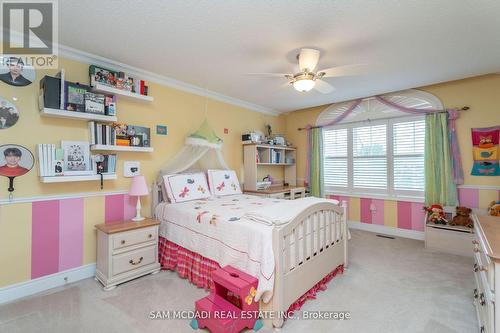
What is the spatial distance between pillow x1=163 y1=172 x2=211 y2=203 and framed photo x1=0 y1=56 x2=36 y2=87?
1.69 m

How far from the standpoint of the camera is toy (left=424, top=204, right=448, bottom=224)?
11.5 feet

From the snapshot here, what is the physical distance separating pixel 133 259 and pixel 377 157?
4311 millimetres

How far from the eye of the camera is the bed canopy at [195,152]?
3443mm

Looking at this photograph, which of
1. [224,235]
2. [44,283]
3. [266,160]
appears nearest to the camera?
[224,235]

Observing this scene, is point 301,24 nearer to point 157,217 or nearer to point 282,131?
point 157,217

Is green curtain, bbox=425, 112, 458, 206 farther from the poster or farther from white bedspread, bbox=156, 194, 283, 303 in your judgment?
white bedspread, bbox=156, 194, 283, 303

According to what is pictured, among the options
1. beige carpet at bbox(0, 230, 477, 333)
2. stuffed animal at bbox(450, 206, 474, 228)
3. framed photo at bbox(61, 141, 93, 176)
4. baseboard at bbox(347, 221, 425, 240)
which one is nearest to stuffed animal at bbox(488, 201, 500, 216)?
stuffed animal at bbox(450, 206, 474, 228)

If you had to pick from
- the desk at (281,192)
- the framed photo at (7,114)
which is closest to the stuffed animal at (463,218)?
the desk at (281,192)

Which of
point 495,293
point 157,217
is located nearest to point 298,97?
point 157,217

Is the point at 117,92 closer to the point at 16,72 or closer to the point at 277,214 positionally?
the point at 16,72

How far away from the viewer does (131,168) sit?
9.98 feet

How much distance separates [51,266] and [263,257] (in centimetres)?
230

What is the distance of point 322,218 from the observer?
2.46 metres

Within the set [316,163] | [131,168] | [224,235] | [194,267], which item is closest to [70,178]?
[131,168]
